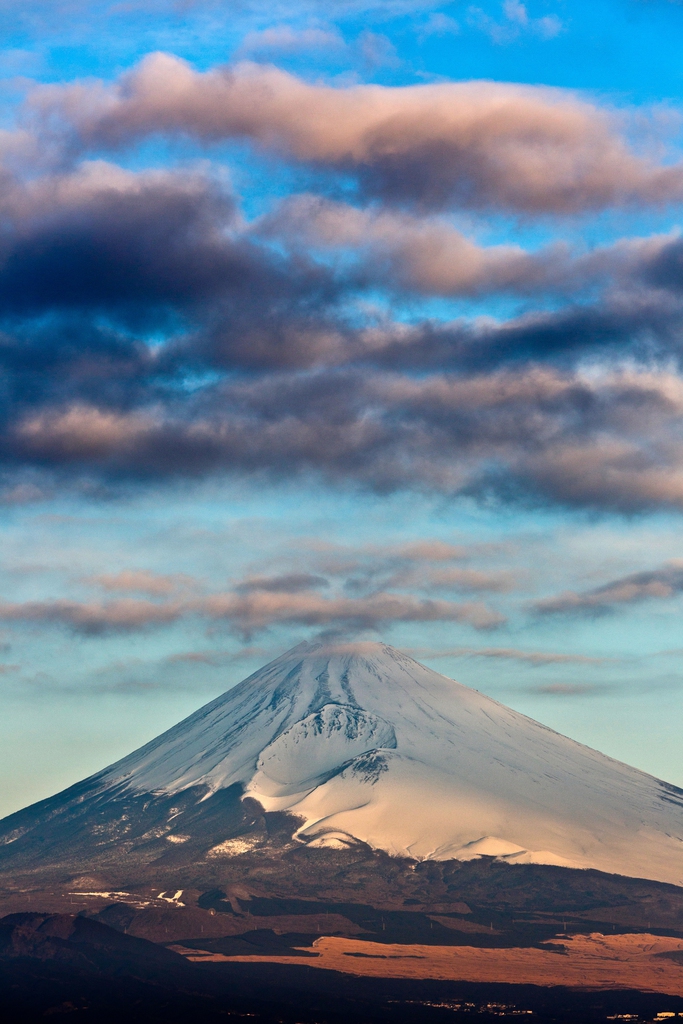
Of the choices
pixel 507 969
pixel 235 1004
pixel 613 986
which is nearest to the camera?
pixel 235 1004

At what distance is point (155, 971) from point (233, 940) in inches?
1273

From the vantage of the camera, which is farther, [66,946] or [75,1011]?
[66,946]

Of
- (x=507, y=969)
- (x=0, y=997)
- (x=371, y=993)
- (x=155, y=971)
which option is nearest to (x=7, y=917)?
(x=155, y=971)

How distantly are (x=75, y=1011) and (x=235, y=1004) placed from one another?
17926mm

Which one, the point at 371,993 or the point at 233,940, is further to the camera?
the point at 233,940

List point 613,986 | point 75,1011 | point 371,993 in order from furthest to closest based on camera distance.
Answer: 1. point 613,986
2. point 371,993
3. point 75,1011

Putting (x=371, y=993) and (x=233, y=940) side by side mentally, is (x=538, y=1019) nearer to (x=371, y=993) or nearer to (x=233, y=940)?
(x=371, y=993)

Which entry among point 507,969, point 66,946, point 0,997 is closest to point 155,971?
point 66,946

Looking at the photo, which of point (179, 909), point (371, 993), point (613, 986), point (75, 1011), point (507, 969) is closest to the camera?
point (75, 1011)

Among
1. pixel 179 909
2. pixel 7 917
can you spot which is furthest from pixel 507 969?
pixel 7 917

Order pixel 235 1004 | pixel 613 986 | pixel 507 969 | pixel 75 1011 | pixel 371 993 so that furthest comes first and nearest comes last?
pixel 507 969 → pixel 613 986 → pixel 371 993 → pixel 235 1004 → pixel 75 1011

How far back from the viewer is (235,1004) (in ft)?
467

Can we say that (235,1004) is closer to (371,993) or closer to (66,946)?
(371,993)

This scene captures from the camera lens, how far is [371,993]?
157 meters
